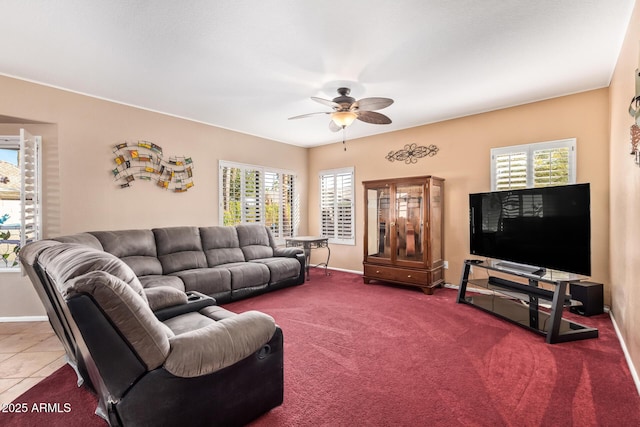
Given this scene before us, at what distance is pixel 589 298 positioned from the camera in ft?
10.8

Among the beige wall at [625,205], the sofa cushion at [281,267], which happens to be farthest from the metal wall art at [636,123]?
the sofa cushion at [281,267]

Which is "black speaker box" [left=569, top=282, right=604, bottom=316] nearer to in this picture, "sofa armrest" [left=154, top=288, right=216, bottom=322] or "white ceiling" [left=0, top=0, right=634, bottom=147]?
"white ceiling" [left=0, top=0, right=634, bottom=147]

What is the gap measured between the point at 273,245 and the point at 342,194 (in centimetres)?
176

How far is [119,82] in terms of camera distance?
3.37m

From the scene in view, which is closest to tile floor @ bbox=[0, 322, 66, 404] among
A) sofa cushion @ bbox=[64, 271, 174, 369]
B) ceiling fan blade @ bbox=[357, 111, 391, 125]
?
sofa cushion @ bbox=[64, 271, 174, 369]

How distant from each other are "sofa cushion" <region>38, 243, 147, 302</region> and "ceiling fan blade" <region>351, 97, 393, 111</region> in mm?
2542

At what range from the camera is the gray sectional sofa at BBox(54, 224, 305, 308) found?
11.8 feet

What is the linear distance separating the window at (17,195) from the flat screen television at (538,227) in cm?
511

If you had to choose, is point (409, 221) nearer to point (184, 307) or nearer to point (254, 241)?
point (254, 241)

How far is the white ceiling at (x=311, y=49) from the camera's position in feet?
7.11

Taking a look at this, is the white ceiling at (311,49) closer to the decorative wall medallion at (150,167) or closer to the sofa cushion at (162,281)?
the decorative wall medallion at (150,167)

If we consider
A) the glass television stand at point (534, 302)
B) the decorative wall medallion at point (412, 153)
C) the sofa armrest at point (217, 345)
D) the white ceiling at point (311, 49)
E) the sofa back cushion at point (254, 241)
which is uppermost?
the white ceiling at point (311, 49)

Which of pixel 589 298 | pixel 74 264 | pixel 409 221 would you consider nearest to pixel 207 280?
pixel 74 264

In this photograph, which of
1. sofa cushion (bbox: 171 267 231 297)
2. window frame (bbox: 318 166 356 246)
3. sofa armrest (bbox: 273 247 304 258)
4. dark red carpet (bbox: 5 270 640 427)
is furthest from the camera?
window frame (bbox: 318 166 356 246)
